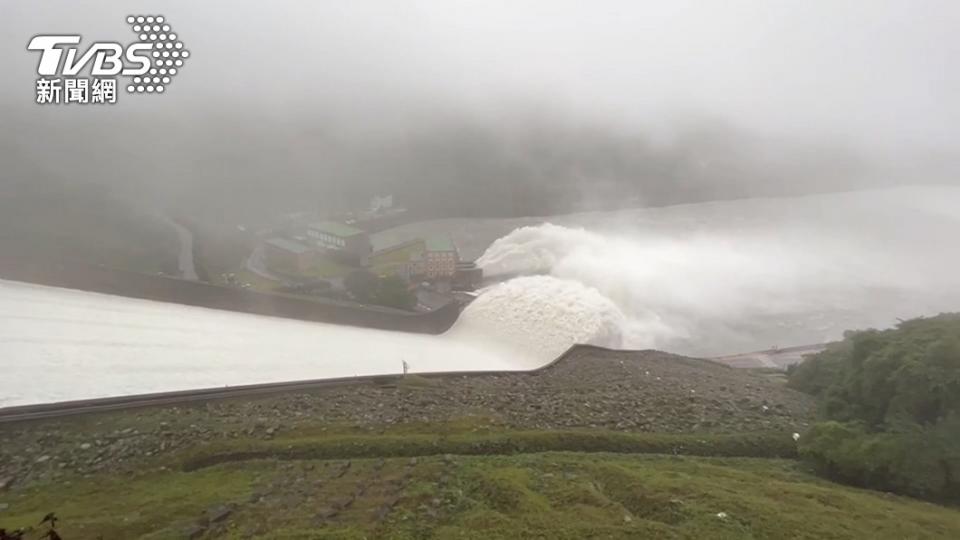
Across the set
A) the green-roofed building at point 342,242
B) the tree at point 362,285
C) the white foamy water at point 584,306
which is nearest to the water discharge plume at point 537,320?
the white foamy water at point 584,306

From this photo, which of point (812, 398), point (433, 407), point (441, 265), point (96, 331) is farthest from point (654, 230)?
point (96, 331)

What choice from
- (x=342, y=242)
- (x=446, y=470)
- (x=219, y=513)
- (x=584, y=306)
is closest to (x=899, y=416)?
(x=446, y=470)

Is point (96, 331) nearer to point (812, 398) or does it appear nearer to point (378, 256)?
point (378, 256)

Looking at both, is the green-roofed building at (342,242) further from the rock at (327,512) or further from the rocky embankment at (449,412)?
the rock at (327,512)

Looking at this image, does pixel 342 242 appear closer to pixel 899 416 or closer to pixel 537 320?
pixel 537 320

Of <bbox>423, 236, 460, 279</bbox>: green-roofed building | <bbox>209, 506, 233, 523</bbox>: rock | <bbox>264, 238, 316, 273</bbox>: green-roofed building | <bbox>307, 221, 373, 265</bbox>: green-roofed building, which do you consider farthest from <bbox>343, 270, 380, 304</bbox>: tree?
<bbox>209, 506, 233, 523</bbox>: rock

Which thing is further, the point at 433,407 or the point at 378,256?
the point at 378,256
